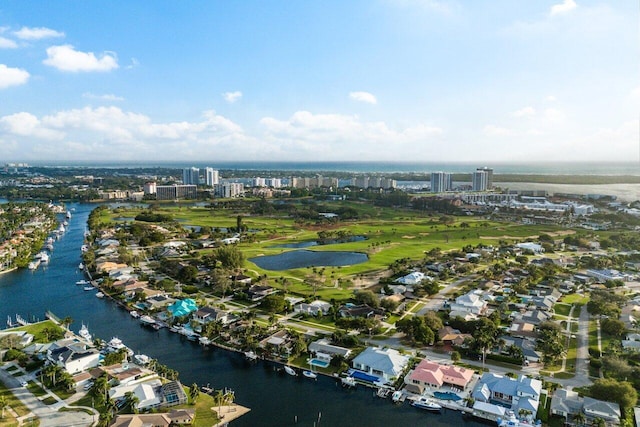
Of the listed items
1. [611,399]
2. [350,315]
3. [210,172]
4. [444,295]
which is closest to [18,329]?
[350,315]

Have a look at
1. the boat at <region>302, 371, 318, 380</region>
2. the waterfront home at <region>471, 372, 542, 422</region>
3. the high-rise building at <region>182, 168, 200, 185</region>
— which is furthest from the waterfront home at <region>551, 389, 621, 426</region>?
the high-rise building at <region>182, 168, 200, 185</region>

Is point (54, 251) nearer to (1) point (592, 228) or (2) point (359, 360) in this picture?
(2) point (359, 360)

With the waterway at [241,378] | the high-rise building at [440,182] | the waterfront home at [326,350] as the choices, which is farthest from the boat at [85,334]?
the high-rise building at [440,182]

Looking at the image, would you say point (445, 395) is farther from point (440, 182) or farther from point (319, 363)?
point (440, 182)

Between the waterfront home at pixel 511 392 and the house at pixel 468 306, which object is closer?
the waterfront home at pixel 511 392

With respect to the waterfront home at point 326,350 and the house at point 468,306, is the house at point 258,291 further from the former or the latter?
the house at point 468,306

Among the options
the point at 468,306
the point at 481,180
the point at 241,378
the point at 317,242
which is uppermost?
the point at 481,180

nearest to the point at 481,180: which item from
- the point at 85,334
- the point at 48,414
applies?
the point at 85,334
